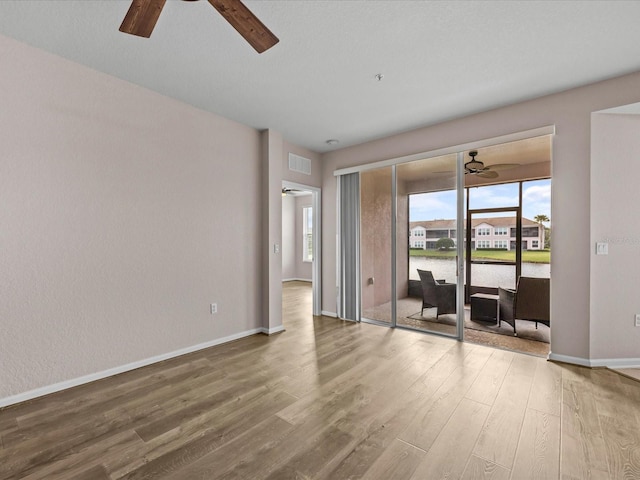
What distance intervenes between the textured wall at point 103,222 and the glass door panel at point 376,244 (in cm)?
207

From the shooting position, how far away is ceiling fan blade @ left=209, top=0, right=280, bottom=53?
1.54 meters

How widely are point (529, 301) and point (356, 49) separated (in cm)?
405

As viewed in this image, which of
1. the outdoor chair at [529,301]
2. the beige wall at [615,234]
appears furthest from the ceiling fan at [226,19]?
the outdoor chair at [529,301]

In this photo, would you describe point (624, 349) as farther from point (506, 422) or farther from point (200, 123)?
point (200, 123)

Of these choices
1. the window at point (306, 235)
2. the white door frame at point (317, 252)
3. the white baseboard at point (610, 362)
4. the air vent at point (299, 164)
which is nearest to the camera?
the white baseboard at point (610, 362)

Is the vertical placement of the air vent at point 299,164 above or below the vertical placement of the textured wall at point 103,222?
above

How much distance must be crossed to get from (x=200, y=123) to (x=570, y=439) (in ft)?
14.4

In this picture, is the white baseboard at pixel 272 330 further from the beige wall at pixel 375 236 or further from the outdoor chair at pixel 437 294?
the outdoor chair at pixel 437 294

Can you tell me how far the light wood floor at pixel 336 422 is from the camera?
5.50ft

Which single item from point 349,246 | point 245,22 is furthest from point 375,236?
point 245,22

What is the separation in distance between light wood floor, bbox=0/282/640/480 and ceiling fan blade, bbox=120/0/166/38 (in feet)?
8.42

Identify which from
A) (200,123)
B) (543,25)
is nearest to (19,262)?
(200,123)

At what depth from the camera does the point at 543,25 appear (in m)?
2.14

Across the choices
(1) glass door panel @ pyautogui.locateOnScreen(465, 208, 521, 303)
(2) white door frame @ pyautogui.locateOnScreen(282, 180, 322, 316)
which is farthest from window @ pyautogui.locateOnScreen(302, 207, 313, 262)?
(1) glass door panel @ pyautogui.locateOnScreen(465, 208, 521, 303)
